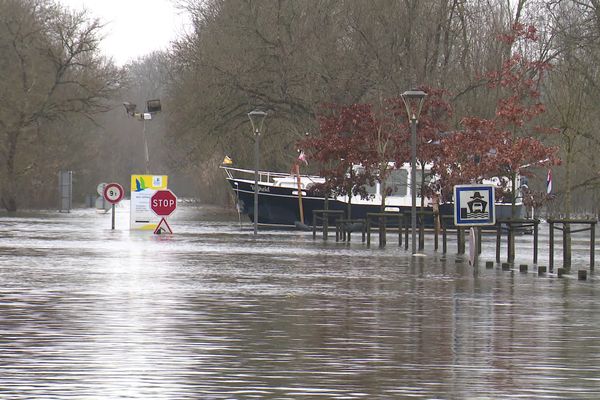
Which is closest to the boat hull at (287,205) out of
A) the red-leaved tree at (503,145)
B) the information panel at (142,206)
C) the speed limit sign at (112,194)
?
the speed limit sign at (112,194)

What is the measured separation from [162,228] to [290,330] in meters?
36.9

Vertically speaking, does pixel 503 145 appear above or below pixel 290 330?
above

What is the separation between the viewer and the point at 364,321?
17.2 meters

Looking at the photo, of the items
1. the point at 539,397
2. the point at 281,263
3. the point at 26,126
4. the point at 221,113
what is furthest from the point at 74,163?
the point at 539,397

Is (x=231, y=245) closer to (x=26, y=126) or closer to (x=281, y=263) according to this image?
(x=281, y=263)

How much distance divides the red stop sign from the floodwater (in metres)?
18.7

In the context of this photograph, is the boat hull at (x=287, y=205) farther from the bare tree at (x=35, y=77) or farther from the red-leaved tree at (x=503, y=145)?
the bare tree at (x=35, y=77)

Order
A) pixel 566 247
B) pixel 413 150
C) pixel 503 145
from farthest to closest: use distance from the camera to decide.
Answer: pixel 503 145, pixel 413 150, pixel 566 247

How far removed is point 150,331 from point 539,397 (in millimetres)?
5681

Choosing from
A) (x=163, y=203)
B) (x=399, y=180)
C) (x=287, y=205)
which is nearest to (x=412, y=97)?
(x=163, y=203)

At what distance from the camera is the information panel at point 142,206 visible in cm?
A: 5250

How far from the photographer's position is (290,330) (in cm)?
1591

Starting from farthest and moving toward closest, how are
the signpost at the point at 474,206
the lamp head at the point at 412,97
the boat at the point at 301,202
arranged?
the boat at the point at 301,202
the lamp head at the point at 412,97
the signpost at the point at 474,206

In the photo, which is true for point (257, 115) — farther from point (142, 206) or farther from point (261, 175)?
point (261, 175)
